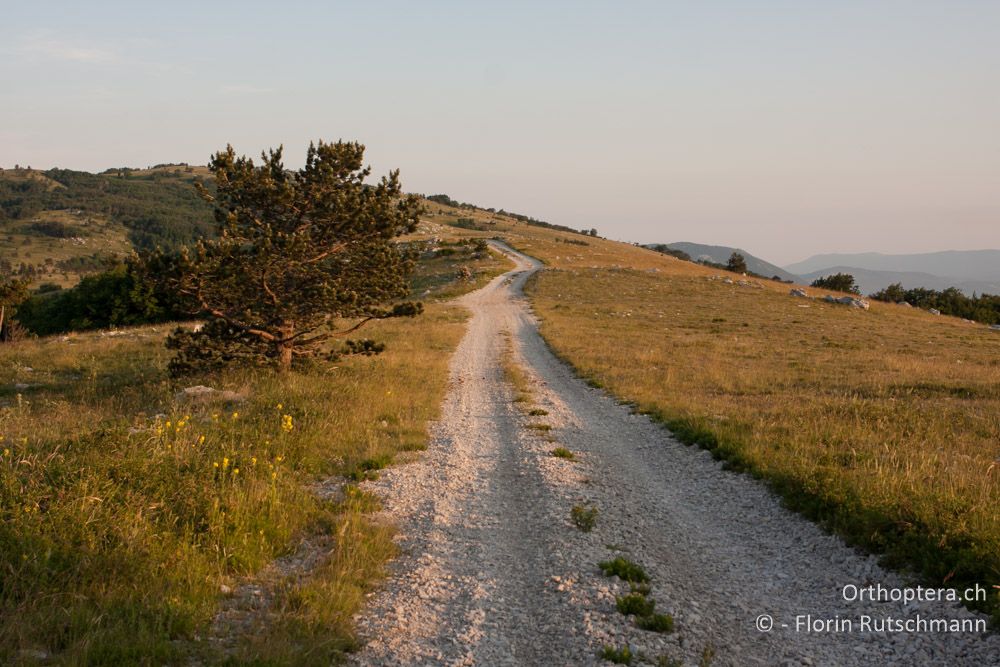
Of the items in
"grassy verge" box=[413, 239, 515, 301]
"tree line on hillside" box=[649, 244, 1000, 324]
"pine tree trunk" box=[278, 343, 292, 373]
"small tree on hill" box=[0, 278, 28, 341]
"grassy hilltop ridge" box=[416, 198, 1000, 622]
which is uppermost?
"tree line on hillside" box=[649, 244, 1000, 324]

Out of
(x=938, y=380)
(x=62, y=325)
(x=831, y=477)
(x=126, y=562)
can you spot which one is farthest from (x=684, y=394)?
(x=62, y=325)

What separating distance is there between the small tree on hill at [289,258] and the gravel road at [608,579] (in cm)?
756

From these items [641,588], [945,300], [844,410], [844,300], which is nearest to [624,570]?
[641,588]

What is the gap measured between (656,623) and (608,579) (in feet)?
3.29

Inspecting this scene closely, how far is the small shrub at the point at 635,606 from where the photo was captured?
230 inches

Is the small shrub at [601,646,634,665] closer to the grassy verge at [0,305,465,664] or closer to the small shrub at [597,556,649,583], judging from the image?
the small shrub at [597,556,649,583]

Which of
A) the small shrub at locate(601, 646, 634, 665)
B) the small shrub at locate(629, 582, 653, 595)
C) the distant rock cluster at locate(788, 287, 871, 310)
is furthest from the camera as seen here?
the distant rock cluster at locate(788, 287, 871, 310)

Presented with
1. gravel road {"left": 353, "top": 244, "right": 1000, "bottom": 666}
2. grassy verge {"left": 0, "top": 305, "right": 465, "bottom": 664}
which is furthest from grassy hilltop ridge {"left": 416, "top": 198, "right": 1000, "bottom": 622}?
grassy verge {"left": 0, "top": 305, "right": 465, "bottom": 664}

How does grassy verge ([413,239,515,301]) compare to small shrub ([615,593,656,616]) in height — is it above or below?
above

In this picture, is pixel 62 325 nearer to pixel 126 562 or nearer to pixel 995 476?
pixel 126 562

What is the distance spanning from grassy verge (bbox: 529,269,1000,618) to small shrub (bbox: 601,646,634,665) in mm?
3646

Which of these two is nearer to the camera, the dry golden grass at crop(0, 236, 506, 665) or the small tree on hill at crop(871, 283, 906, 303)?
the dry golden grass at crop(0, 236, 506, 665)

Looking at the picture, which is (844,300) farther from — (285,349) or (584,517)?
(584,517)

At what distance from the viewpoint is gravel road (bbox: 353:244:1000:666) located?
17.5 ft
